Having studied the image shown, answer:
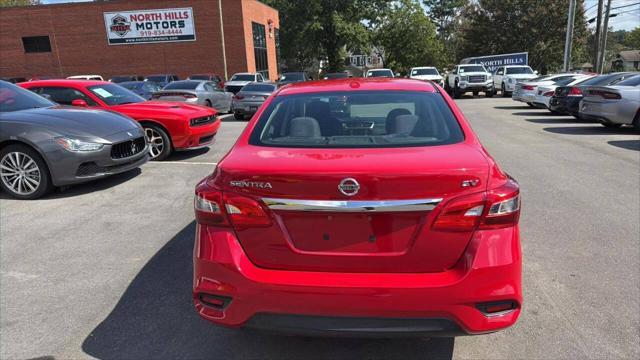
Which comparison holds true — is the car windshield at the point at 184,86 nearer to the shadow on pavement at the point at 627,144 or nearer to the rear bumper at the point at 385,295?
the shadow on pavement at the point at 627,144

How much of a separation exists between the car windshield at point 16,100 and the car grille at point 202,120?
7.85 feet

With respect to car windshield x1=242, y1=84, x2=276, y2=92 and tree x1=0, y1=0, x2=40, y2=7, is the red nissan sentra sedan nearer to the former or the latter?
car windshield x1=242, y1=84, x2=276, y2=92

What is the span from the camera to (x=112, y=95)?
30.7 ft

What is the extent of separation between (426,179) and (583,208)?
4.29 m

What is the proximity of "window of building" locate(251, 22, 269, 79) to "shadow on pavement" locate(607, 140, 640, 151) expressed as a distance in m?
34.1

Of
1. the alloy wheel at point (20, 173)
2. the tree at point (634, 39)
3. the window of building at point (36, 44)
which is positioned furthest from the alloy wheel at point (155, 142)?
the tree at point (634, 39)

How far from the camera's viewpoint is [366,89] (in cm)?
345

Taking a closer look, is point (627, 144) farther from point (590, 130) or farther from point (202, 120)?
point (202, 120)

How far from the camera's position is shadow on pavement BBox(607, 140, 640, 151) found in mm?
9796

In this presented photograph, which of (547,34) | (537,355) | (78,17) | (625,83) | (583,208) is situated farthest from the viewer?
(547,34)

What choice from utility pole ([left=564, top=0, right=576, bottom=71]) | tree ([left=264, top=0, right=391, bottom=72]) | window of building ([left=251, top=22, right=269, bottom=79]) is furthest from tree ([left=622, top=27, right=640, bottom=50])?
window of building ([left=251, top=22, right=269, bottom=79])

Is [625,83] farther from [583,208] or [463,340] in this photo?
[463,340]

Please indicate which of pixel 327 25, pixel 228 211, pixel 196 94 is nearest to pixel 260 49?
pixel 327 25

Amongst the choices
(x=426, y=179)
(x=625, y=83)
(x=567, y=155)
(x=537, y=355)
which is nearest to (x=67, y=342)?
(x=426, y=179)
